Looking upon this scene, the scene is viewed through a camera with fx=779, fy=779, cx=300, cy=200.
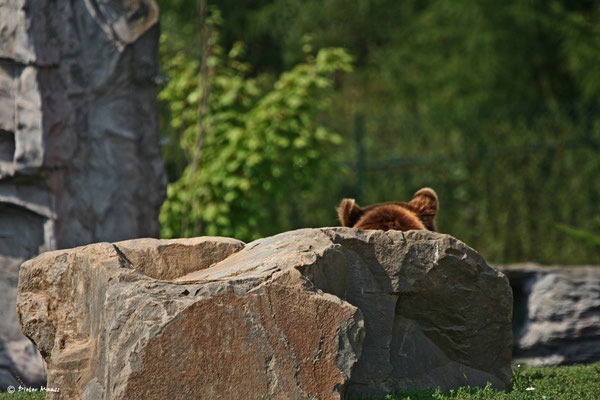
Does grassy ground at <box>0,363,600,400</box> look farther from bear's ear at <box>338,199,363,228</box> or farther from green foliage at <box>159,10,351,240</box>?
green foliage at <box>159,10,351,240</box>

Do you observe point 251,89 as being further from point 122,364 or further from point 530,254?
point 122,364

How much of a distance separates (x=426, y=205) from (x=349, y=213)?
45 centimetres

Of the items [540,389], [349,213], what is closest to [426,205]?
[349,213]

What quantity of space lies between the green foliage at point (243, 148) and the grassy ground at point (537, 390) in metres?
3.47

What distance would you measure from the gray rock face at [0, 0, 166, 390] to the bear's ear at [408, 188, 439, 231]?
2.13 meters

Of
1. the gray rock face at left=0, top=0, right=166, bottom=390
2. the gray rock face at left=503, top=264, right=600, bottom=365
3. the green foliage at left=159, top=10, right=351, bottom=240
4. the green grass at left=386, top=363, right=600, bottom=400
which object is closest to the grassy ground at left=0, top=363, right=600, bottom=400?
the green grass at left=386, top=363, right=600, bottom=400

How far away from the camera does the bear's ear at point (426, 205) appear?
4.45m

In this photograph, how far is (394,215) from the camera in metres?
4.32

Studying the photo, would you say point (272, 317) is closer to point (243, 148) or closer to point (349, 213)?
point (349, 213)

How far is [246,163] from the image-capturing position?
24.5 feet

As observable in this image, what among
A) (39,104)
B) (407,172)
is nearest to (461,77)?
(407,172)

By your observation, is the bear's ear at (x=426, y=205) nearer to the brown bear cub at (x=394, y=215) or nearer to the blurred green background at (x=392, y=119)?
the brown bear cub at (x=394, y=215)

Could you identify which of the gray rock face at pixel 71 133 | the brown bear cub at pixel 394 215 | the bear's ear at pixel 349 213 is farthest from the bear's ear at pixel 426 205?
the gray rock face at pixel 71 133

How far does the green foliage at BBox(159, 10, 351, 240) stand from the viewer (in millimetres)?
7582
